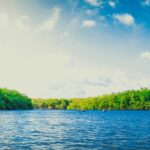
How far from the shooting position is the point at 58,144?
46562 millimetres

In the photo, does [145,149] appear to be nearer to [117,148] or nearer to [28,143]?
[117,148]

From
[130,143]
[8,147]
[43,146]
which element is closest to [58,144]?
[43,146]

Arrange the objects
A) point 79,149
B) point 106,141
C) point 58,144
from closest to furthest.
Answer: point 79,149 → point 58,144 → point 106,141

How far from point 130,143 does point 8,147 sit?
17.1 m

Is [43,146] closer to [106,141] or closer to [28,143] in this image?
[28,143]

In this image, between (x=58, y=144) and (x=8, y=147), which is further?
(x=58, y=144)

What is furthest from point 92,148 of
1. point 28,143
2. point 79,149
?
point 28,143

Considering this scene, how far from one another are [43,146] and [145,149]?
12962 millimetres

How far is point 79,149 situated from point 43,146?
4.99m

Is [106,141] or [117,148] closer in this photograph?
[117,148]

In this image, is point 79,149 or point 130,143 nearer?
point 79,149

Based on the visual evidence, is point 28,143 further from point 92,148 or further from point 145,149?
point 145,149

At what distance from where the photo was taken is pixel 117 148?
4319 centimetres

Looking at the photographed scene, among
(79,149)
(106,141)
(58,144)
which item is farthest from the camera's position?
(106,141)
